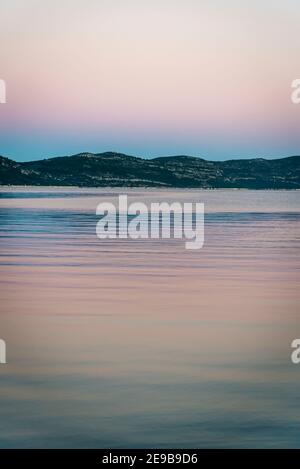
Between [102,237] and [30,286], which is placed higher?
[102,237]

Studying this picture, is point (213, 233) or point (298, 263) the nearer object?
point (298, 263)

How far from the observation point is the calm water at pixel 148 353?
388 inches

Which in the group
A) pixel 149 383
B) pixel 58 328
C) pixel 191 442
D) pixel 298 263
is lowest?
pixel 191 442

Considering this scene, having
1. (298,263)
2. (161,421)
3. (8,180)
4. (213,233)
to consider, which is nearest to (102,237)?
(213,233)

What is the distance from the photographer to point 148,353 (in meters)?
12.7

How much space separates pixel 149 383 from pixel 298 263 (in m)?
12.0

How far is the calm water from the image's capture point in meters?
9.87

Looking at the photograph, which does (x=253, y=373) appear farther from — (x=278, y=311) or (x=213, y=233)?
(x=213, y=233)

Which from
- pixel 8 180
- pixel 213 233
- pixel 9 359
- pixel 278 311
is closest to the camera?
pixel 9 359

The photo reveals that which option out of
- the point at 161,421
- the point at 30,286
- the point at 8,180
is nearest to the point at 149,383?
the point at 161,421

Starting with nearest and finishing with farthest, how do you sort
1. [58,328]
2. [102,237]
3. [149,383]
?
[149,383] → [58,328] → [102,237]

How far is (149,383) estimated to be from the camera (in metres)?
11.3

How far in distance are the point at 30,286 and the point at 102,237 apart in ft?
43.0

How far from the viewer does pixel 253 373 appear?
38.4 ft
